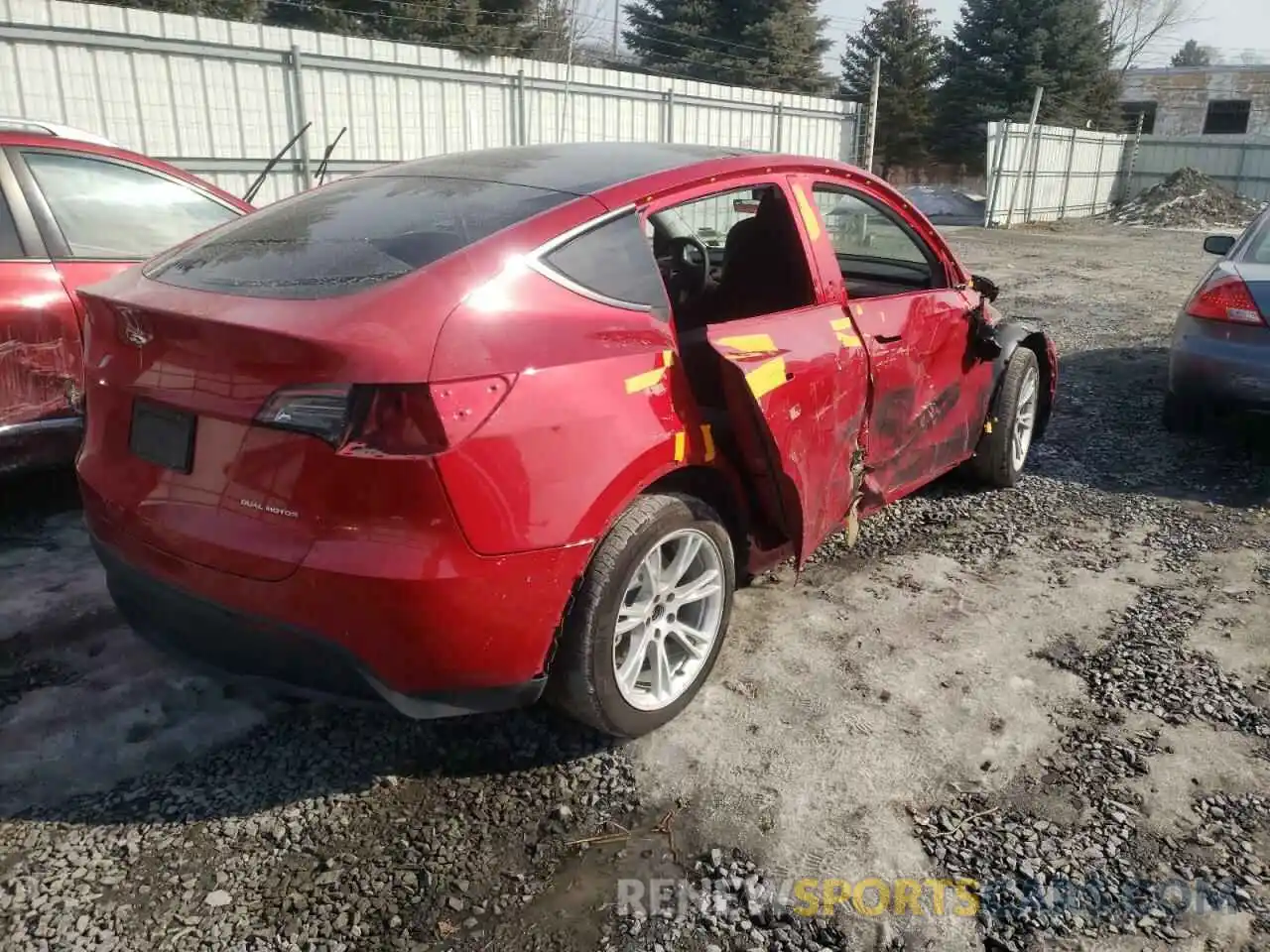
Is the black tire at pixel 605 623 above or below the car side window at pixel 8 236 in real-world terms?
below

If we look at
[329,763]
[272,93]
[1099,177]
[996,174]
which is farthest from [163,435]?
[1099,177]

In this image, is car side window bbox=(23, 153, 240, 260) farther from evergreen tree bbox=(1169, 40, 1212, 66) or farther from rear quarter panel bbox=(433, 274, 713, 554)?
evergreen tree bbox=(1169, 40, 1212, 66)

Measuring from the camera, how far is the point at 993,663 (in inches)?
128

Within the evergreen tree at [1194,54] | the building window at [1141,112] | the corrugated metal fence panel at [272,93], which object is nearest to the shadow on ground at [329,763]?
the corrugated metal fence panel at [272,93]

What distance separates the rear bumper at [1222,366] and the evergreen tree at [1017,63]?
30.5 meters

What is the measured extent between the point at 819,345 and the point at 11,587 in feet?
10.3

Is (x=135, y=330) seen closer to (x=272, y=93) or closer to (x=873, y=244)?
(x=873, y=244)

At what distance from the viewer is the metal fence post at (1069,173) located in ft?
82.0

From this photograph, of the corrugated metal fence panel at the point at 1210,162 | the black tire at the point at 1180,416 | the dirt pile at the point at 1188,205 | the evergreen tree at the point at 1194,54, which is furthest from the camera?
the evergreen tree at the point at 1194,54

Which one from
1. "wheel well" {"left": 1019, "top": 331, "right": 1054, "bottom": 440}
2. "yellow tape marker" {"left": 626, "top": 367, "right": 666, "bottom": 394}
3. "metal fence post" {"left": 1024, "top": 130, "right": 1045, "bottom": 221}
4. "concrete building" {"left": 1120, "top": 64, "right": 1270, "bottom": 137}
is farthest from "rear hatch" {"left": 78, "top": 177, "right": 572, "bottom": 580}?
"concrete building" {"left": 1120, "top": 64, "right": 1270, "bottom": 137}

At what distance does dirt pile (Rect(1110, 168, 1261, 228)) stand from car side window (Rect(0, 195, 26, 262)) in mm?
26902

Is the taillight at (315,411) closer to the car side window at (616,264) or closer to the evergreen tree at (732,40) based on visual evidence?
the car side window at (616,264)

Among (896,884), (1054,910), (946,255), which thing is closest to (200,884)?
(896,884)

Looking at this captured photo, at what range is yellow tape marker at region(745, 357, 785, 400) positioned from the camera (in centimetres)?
278
